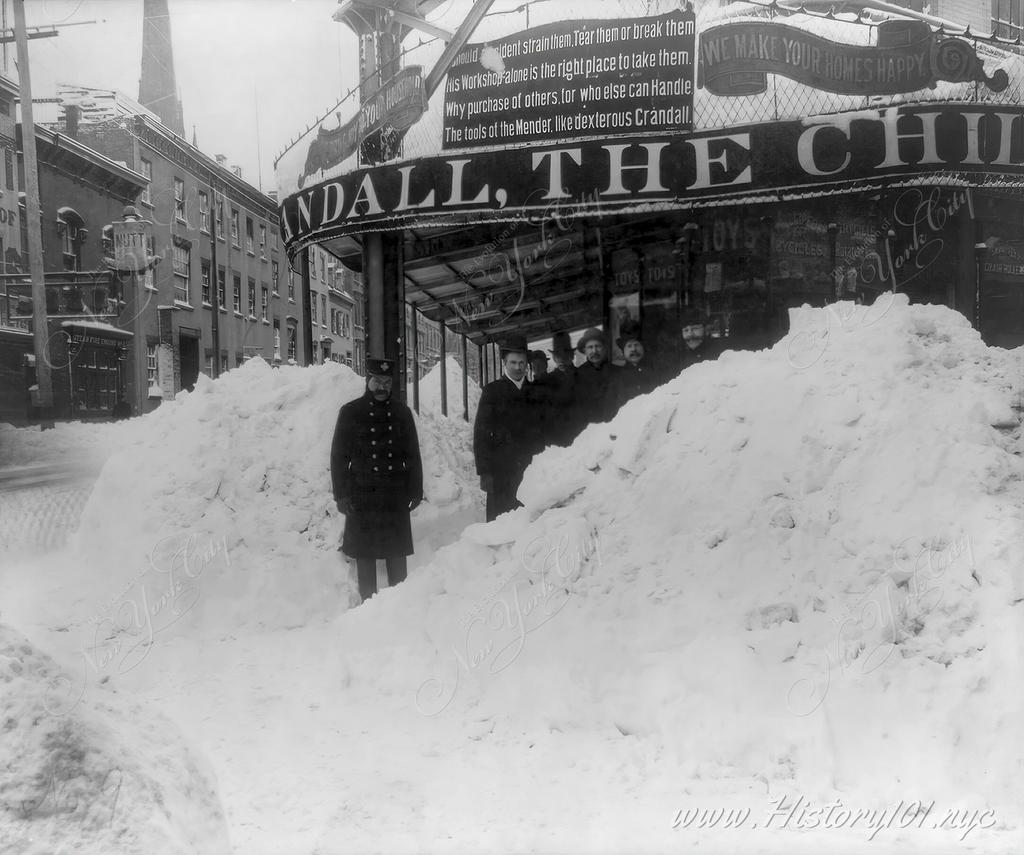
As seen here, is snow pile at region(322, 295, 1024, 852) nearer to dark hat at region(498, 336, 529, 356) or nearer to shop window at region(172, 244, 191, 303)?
dark hat at region(498, 336, 529, 356)

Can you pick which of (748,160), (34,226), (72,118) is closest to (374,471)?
(34,226)

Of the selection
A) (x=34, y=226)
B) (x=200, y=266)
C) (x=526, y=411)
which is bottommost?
(x=526, y=411)

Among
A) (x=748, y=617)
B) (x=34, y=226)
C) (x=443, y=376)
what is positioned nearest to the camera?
(x=748, y=617)

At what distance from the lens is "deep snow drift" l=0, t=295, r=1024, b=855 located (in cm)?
306

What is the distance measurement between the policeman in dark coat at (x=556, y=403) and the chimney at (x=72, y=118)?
3493mm

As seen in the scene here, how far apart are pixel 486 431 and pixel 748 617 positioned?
120 inches

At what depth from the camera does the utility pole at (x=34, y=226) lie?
4.23m

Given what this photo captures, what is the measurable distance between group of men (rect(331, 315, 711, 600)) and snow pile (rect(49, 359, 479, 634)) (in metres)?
0.51

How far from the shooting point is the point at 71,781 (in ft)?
7.90

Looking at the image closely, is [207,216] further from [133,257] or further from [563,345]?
[563,345]

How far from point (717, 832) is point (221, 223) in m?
4.83

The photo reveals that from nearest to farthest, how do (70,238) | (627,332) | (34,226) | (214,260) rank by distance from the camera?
1. (34,226)
2. (70,238)
3. (214,260)
4. (627,332)

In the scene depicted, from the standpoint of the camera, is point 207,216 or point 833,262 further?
point 833,262

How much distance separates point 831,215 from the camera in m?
7.12
